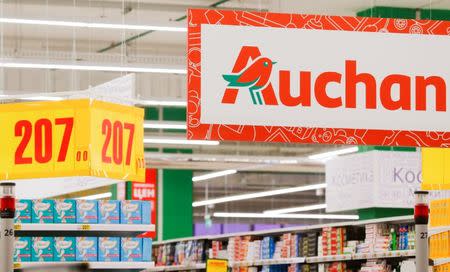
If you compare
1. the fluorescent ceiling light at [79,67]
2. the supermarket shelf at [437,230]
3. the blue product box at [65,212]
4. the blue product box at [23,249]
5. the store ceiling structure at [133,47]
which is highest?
the store ceiling structure at [133,47]

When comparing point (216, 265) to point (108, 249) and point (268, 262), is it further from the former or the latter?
point (268, 262)

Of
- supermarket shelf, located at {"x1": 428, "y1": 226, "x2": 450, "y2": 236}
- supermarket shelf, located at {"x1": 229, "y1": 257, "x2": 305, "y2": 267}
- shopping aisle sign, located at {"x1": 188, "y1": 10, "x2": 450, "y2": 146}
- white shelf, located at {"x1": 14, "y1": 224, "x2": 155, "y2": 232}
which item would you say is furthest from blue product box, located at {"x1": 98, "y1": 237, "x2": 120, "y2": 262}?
supermarket shelf, located at {"x1": 229, "y1": 257, "x2": 305, "y2": 267}

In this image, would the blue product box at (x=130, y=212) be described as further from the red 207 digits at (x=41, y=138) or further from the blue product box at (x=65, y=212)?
the red 207 digits at (x=41, y=138)

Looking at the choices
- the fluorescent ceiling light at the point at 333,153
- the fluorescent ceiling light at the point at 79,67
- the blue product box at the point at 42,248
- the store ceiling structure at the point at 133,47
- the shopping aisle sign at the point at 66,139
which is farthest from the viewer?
the fluorescent ceiling light at the point at 333,153

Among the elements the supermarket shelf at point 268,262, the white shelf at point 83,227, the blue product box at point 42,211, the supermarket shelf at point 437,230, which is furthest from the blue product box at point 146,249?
the supermarket shelf at point 268,262

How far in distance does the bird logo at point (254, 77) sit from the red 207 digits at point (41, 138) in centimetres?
268

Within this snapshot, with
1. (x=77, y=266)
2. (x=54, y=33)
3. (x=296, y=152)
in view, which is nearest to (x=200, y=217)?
(x=296, y=152)

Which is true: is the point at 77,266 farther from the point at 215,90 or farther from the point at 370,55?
the point at 370,55

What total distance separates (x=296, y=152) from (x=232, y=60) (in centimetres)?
1977

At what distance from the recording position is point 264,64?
7.18m

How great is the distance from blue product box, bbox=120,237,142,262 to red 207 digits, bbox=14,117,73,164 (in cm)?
142

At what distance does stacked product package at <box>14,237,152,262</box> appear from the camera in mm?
10125

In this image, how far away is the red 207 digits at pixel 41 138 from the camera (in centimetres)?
Answer: 942

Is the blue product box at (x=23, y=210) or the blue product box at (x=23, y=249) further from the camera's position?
the blue product box at (x=23, y=210)
